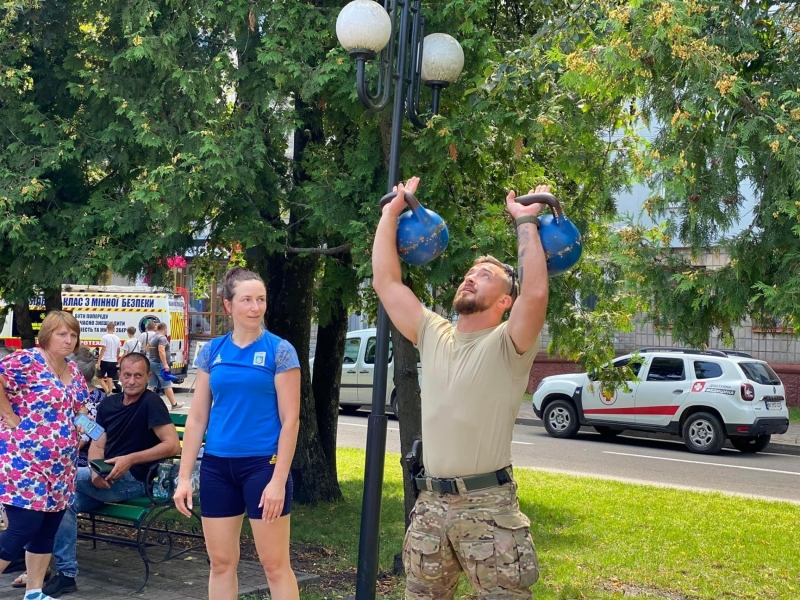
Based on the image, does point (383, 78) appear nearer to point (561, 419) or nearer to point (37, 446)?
point (37, 446)

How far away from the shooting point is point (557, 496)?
1062cm

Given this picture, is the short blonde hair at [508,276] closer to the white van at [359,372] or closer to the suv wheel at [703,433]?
the suv wheel at [703,433]

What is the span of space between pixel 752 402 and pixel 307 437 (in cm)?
914

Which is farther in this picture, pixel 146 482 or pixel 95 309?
pixel 95 309

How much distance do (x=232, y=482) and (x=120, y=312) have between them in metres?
23.3

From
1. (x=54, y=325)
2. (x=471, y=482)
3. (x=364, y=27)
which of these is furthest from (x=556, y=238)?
(x=54, y=325)

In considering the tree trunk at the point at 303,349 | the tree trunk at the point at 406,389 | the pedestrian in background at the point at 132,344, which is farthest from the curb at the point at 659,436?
the tree trunk at the point at 406,389

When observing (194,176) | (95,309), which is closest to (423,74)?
(194,176)

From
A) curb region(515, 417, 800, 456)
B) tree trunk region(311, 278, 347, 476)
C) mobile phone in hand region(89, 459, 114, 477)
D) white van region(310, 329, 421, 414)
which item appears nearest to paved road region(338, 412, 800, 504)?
curb region(515, 417, 800, 456)

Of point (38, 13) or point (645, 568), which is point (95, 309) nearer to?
point (38, 13)

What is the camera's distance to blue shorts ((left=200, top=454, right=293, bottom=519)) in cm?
450

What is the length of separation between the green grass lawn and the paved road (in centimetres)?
160

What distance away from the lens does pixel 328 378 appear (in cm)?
988

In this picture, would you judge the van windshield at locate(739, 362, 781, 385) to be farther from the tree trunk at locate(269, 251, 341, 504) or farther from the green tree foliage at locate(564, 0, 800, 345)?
the green tree foliage at locate(564, 0, 800, 345)
